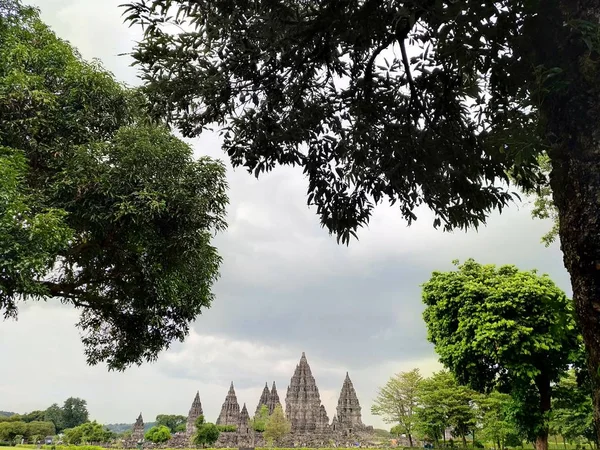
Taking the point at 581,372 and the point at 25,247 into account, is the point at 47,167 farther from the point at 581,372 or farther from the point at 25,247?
the point at 581,372

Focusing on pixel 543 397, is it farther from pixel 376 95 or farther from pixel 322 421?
pixel 322 421

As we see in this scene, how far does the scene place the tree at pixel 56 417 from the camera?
3041 inches

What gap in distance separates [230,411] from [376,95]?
6231 cm

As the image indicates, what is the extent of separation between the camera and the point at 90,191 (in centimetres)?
1127

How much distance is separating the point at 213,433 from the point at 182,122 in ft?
166

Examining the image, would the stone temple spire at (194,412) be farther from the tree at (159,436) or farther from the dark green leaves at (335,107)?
the dark green leaves at (335,107)

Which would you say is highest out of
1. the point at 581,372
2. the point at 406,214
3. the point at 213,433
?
the point at 406,214

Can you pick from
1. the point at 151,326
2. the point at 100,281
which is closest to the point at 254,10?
the point at 100,281

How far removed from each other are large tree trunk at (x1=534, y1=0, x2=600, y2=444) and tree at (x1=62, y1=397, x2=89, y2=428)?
91.5 m

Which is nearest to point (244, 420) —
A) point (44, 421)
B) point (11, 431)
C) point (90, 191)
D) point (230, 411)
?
point (230, 411)

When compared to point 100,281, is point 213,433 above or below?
below

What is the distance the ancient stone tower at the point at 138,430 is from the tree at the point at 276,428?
19250mm

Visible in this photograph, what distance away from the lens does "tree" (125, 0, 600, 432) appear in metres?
4.29

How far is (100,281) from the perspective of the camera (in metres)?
13.5
